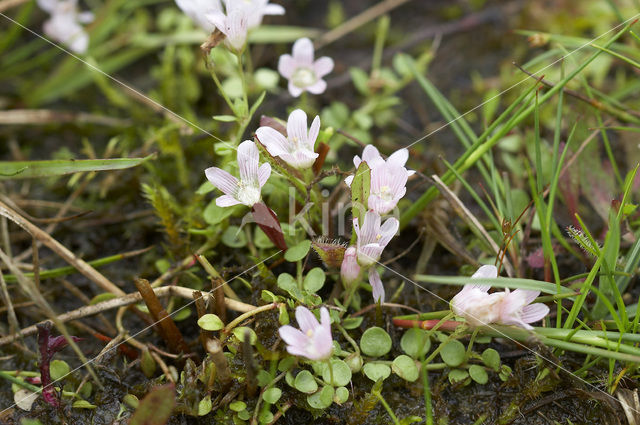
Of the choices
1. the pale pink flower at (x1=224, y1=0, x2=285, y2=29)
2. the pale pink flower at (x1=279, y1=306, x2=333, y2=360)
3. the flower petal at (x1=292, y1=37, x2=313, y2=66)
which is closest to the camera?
the pale pink flower at (x1=279, y1=306, x2=333, y2=360)

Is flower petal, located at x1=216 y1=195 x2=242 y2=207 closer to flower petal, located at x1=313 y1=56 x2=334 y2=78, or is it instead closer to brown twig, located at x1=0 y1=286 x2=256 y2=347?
brown twig, located at x1=0 y1=286 x2=256 y2=347

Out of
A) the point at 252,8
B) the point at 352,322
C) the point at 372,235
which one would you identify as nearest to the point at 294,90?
the point at 252,8

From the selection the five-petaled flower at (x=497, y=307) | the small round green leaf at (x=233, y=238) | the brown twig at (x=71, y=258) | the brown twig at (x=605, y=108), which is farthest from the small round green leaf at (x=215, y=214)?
the brown twig at (x=605, y=108)

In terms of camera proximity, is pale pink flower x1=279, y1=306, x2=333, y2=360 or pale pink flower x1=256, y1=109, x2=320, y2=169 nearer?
pale pink flower x1=279, y1=306, x2=333, y2=360

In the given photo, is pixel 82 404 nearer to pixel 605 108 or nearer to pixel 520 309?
pixel 520 309

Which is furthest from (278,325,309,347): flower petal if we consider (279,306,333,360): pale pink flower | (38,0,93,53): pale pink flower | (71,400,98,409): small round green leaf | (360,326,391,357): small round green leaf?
(38,0,93,53): pale pink flower

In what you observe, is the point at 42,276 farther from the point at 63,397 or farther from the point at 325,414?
the point at 325,414
